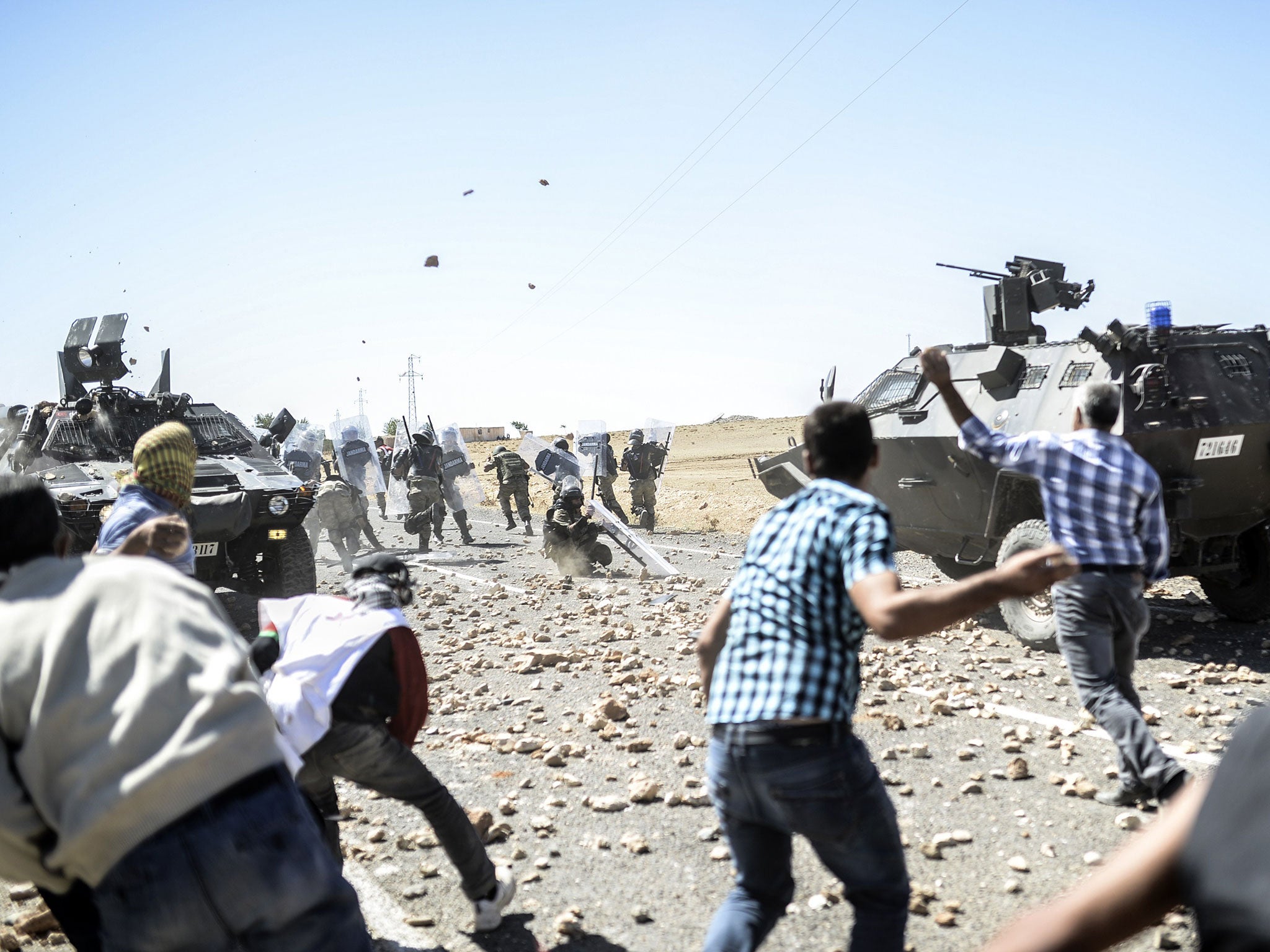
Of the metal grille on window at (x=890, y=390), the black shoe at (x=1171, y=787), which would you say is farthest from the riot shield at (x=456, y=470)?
the black shoe at (x=1171, y=787)

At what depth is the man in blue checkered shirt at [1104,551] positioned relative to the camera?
14.8ft

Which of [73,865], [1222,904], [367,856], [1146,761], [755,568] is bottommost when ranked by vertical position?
[367,856]

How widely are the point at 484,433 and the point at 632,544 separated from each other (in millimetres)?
71042

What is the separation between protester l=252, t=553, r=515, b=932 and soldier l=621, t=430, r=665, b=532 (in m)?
15.9

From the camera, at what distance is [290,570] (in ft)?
34.4

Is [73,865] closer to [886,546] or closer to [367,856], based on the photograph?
[886,546]

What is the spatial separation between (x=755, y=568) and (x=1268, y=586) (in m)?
7.42

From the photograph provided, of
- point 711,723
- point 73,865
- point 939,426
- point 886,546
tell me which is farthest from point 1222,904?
point 939,426

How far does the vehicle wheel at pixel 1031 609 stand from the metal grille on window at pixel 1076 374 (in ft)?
3.68

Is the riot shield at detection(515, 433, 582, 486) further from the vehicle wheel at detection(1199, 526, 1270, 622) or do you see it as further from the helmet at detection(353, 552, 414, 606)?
the helmet at detection(353, 552, 414, 606)

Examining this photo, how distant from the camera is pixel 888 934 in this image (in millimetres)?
2447

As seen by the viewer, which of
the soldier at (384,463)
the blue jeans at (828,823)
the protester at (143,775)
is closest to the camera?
the protester at (143,775)

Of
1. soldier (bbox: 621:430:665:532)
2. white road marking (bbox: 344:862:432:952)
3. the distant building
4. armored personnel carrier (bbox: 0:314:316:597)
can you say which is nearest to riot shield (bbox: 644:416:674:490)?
soldier (bbox: 621:430:665:532)

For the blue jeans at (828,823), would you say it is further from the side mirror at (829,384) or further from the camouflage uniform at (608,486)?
the camouflage uniform at (608,486)
